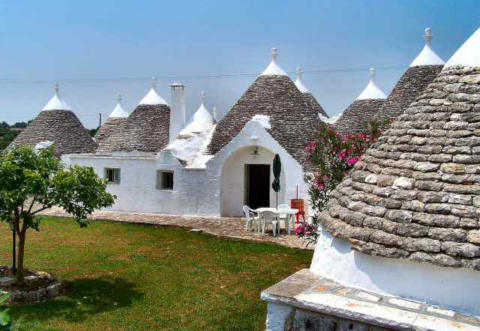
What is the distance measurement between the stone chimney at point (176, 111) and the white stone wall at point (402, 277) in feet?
48.8

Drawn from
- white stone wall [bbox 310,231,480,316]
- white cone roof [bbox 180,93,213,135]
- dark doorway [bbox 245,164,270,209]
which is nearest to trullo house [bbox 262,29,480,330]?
white stone wall [bbox 310,231,480,316]

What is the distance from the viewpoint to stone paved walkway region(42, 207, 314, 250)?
13.3 meters

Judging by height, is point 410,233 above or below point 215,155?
below

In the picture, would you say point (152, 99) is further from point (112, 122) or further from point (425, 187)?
point (425, 187)

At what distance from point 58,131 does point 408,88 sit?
15503 mm

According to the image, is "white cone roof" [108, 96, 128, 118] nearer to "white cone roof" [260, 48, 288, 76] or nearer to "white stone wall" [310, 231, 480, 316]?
"white cone roof" [260, 48, 288, 76]

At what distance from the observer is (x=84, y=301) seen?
27.1ft

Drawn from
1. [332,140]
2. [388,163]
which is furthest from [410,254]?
[332,140]

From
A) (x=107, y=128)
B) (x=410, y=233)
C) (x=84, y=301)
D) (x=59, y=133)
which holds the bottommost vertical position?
(x=84, y=301)

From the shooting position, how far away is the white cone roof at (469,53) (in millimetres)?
5383

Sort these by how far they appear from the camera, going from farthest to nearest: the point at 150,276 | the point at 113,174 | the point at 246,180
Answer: the point at 113,174 < the point at 246,180 < the point at 150,276

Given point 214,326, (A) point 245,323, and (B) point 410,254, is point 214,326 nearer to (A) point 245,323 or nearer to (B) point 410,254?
(A) point 245,323

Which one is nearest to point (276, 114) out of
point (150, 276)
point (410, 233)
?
point (150, 276)

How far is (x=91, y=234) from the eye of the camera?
14.2m
